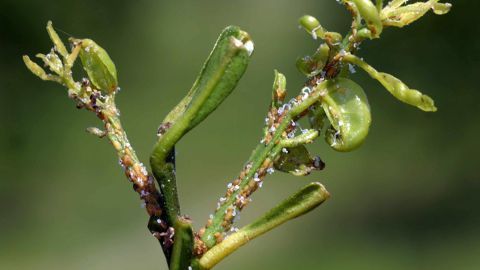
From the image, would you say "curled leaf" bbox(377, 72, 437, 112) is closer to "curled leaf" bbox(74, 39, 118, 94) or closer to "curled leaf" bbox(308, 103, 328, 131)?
"curled leaf" bbox(308, 103, 328, 131)

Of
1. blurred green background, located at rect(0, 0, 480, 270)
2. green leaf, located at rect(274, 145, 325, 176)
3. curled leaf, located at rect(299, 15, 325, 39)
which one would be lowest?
blurred green background, located at rect(0, 0, 480, 270)

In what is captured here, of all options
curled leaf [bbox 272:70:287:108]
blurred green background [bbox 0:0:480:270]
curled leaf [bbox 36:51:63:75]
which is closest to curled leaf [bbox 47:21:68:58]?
curled leaf [bbox 36:51:63:75]

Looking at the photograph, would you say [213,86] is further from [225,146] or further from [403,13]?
[225,146]

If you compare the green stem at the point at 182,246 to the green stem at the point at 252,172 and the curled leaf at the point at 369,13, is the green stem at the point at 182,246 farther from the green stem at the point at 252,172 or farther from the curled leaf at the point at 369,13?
the curled leaf at the point at 369,13

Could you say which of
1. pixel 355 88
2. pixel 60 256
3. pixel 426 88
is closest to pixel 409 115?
pixel 426 88

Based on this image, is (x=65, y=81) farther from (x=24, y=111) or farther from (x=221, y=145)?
(x=24, y=111)

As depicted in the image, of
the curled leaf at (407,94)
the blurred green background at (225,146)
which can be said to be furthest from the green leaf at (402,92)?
the blurred green background at (225,146)
